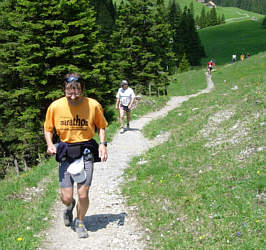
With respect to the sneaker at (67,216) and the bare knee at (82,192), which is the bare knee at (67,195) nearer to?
the bare knee at (82,192)

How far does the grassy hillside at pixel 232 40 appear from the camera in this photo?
8250 centimetres

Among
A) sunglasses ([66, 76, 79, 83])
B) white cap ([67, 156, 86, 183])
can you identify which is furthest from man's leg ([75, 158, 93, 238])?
sunglasses ([66, 76, 79, 83])

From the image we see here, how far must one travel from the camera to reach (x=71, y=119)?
5.16 metres

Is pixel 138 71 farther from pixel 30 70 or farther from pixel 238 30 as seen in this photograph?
pixel 238 30

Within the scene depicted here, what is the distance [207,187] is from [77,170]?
11.1 feet

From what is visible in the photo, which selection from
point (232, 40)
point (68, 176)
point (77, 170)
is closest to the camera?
point (77, 170)

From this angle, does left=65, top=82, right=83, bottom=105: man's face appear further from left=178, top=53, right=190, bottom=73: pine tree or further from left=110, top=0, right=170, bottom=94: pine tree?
left=178, top=53, right=190, bottom=73: pine tree

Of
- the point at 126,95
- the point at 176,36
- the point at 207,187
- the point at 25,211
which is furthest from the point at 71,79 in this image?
the point at 176,36

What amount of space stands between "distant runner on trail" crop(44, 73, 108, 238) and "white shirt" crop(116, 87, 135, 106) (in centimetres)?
870

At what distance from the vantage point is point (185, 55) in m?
72.6

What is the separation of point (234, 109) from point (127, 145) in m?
5.45

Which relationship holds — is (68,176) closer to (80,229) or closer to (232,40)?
(80,229)

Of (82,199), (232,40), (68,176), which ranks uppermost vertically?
(68,176)

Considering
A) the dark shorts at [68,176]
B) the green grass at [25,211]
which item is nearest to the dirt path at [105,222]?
the green grass at [25,211]
